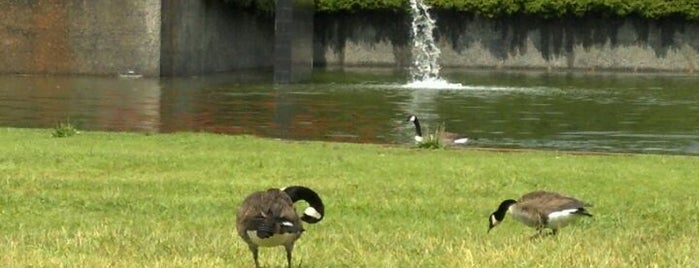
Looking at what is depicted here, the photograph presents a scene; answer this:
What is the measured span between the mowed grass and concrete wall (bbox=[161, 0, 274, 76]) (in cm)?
2356

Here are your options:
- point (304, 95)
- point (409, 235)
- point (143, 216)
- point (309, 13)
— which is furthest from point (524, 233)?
point (309, 13)

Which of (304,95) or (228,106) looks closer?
(228,106)

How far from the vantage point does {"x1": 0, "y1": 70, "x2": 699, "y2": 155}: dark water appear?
2319 cm

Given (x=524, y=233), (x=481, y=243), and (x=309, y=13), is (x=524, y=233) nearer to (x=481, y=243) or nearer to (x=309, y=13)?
(x=481, y=243)

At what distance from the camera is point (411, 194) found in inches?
531

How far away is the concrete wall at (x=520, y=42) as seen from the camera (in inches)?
2157

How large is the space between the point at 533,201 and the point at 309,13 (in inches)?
1491

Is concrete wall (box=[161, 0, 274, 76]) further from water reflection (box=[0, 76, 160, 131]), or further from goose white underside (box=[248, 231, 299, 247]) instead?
goose white underside (box=[248, 231, 299, 247])

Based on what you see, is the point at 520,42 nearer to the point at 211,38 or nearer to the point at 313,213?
the point at 211,38

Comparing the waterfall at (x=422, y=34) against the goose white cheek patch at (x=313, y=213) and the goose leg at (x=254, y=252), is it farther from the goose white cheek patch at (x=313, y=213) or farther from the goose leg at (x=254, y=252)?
the goose white cheek patch at (x=313, y=213)

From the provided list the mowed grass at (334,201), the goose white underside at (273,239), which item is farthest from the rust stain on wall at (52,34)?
the goose white underside at (273,239)

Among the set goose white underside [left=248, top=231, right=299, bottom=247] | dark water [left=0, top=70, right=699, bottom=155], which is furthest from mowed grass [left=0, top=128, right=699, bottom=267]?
dark water [left=0, top=70, right=699, bottom=155]

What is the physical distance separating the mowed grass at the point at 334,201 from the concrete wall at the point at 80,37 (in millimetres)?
22796

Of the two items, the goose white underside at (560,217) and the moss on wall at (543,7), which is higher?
the moss on wall at (543,7)
